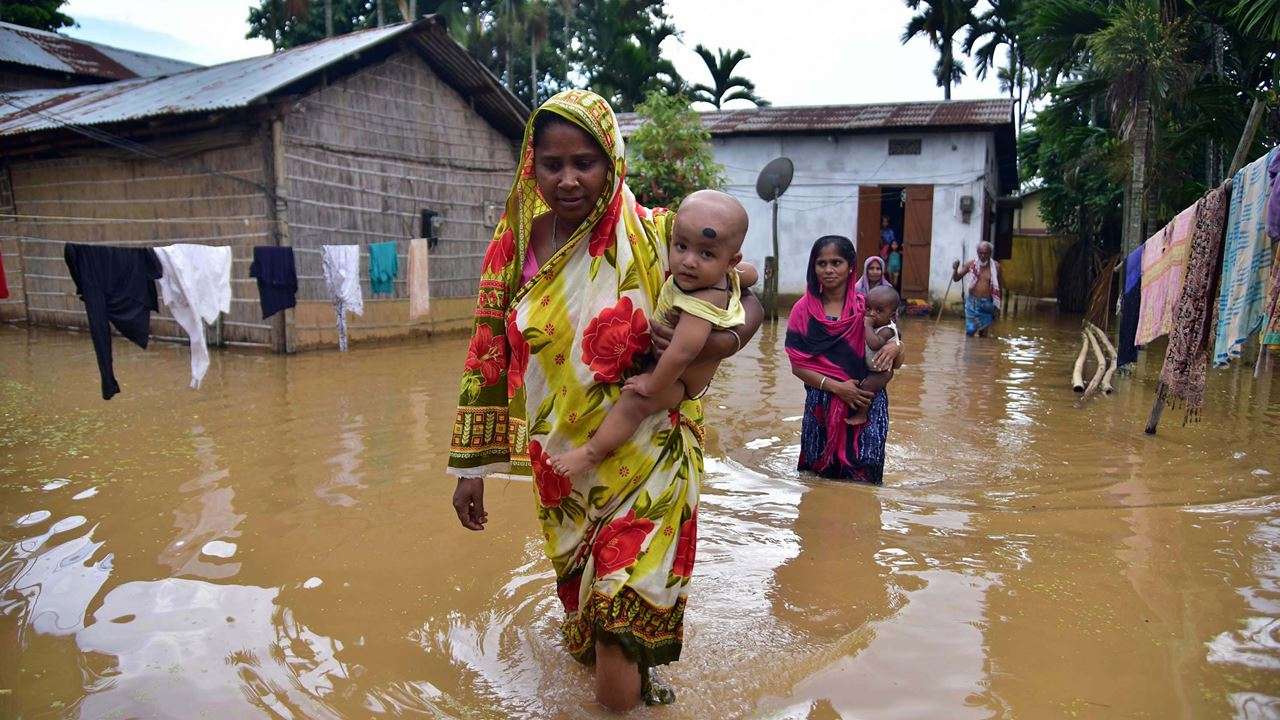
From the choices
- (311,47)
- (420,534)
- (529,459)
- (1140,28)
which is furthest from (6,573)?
(1140,28)

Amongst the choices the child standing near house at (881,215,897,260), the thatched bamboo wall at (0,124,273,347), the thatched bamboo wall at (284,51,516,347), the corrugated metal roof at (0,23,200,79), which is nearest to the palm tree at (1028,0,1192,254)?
the child standing near house at (881,215,897,260)

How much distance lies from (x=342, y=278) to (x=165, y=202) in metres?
2.78

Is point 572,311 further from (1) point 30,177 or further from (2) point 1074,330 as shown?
(2) point 1074,330

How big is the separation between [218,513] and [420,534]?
1.10 m

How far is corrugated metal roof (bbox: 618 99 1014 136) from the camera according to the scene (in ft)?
59.0

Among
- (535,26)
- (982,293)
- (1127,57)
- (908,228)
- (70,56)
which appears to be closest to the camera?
(1127,57)

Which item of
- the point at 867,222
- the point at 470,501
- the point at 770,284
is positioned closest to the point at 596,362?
the point at 470,501

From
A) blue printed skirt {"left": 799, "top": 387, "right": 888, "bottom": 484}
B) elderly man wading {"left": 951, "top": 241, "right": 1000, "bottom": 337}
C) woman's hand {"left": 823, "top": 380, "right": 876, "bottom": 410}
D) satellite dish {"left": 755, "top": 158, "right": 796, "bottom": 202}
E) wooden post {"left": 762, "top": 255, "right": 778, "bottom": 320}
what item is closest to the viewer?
woman's hand {"left": 823, "top": 380, "right": 876, "bottom": 410}

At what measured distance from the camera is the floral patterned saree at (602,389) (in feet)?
7.38

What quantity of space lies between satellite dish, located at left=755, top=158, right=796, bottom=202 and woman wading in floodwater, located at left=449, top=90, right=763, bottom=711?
50.3ft

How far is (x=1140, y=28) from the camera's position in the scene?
11.6m

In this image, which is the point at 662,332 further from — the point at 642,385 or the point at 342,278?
the point at 342,278

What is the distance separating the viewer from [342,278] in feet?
34.2

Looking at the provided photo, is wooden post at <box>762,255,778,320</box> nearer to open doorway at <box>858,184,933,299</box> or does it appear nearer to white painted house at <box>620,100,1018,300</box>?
white painted house at <box>620,100,1018,300</box>
